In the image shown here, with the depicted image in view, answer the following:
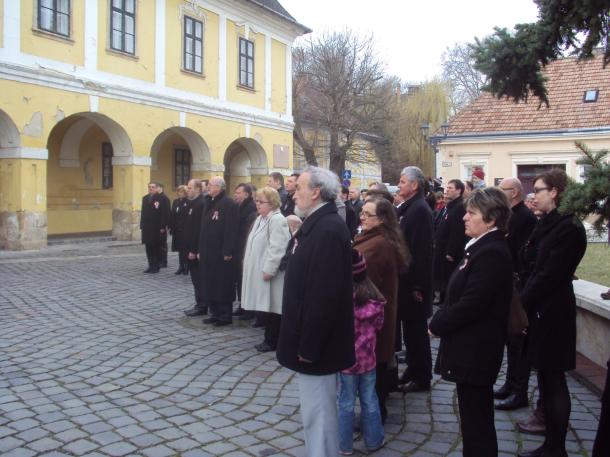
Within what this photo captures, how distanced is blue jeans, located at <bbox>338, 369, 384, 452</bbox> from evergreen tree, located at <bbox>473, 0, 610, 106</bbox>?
95.1 inches

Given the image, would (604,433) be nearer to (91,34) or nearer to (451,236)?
(451,236)

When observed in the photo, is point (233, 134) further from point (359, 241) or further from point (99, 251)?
point (359, 241)

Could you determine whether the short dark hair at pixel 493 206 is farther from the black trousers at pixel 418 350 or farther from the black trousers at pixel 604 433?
the black trousers at pixel 418 350

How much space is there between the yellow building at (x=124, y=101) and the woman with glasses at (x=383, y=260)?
13.8 metres

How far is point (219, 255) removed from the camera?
7.60m

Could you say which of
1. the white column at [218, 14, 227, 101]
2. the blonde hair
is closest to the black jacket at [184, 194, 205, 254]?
the blonde hair

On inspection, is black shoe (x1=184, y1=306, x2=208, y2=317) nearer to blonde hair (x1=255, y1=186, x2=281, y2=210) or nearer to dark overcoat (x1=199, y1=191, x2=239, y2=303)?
dark overcoat (x1=199, y1=191, x2=239, y2=303)

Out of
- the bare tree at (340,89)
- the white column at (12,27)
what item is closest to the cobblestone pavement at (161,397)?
the white column at (12,27)

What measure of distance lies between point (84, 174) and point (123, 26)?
5.39 metres

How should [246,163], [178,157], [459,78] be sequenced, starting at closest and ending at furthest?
[178,157], [246,163], [459,78]

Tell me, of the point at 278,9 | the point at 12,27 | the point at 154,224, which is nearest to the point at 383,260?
the point at 154,224

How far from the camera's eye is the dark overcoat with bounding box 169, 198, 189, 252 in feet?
40.4

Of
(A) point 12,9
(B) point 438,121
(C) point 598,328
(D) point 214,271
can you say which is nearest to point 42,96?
(A) point 12,9

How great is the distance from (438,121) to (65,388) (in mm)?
40166
